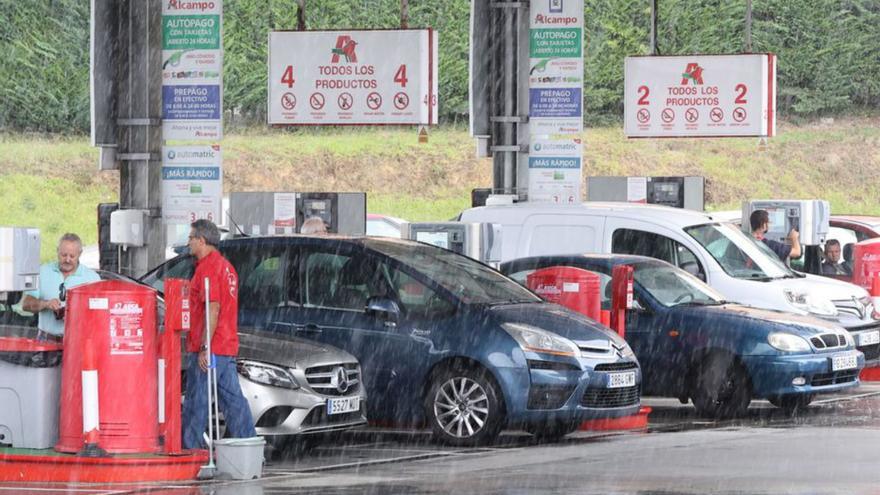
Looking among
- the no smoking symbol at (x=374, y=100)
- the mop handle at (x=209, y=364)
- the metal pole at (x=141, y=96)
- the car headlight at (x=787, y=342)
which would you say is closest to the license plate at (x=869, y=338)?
the car headlight at (x=787, y=342)

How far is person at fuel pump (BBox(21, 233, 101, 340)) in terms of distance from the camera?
13.7m

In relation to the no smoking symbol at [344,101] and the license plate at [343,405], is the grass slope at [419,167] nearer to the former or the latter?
the no smoking symbol at [344,101]

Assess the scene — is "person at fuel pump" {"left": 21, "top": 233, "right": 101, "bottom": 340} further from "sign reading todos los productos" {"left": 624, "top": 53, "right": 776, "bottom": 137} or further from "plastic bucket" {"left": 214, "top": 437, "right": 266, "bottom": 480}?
"sign reading todos los productos" {"left": 624, "top": 53, "right": 776, "bottom": 137}

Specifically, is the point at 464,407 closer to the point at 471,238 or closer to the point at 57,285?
the point at 57,285

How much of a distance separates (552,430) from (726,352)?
2162 millimetres

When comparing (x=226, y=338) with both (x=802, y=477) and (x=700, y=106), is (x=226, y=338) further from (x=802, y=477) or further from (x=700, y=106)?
(x=700, y=106)

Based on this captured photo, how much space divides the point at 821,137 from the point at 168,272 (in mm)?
54140

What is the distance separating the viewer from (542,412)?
14266 mm

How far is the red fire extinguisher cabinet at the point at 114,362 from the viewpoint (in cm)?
1224

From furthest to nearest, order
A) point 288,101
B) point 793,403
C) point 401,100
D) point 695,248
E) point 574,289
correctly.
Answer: point 288,101, point 401,100, point 695,248, point 793,403, point 574,289

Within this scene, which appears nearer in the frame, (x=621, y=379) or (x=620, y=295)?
(x=621, y=379)

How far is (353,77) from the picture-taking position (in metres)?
25.0

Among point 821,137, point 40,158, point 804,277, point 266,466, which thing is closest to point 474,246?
point 804,277

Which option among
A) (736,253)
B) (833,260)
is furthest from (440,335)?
(833,260)
